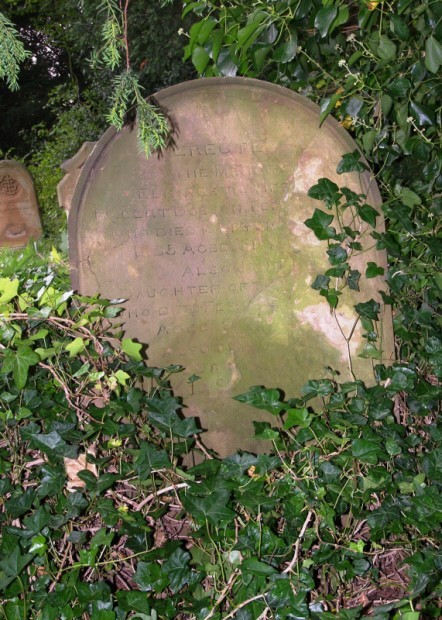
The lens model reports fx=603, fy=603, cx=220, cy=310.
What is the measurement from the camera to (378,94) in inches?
87.4

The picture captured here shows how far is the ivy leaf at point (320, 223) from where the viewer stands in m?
2.09

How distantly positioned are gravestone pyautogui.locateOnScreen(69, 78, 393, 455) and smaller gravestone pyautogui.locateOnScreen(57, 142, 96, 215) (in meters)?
0.28

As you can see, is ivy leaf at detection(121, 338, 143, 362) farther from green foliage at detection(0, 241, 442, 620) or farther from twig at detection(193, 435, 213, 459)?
twig at detection(193, 435, 213, 459)

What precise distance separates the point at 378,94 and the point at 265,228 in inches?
25.4

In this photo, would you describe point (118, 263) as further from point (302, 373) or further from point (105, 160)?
point (302, 373)

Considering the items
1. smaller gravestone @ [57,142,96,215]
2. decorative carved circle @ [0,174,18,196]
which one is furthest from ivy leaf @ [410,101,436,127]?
decorative carved circle @ [0,174,18,196]

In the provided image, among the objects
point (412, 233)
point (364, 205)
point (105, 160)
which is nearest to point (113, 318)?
point (105, 160)

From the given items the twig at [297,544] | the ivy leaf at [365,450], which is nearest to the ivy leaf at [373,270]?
the ivy leaf at [365,450]

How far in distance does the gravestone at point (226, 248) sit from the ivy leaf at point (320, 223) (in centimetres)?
10

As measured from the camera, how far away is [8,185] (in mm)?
8695

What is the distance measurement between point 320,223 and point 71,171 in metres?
1.06

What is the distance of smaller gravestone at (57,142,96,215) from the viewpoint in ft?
7.65

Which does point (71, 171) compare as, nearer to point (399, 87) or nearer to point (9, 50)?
point (9, 50)

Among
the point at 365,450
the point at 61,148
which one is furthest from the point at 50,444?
the point at 61,148
